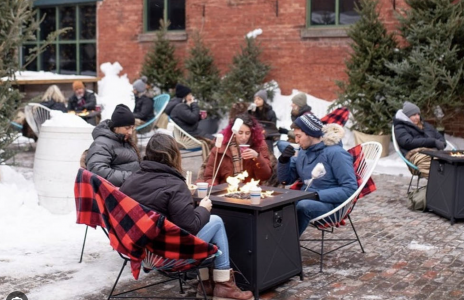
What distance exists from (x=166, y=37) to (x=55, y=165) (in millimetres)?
10040

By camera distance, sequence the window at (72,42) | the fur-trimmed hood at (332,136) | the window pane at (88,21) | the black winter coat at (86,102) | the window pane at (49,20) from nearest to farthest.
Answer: the fur-trimmed hood at (332,136) < the black winter coat at (86,102) < the window pane at (88,21) < the window at (72,42) < the window pane at (49,20)

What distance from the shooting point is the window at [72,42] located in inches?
750

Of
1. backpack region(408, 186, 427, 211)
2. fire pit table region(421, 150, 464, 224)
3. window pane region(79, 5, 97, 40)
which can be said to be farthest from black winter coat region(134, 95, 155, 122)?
window pane region(79, 5, 97, 40)

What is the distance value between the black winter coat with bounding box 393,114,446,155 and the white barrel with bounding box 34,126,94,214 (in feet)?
13.1

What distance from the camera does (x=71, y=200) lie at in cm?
752

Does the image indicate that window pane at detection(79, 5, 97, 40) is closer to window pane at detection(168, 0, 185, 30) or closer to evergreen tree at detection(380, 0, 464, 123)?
window pane at detection(168, 0, 185, 30)

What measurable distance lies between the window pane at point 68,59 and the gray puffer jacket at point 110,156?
1382cm

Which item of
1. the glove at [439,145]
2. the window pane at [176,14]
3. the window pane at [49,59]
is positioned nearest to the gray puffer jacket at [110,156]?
the glove at [439,145]

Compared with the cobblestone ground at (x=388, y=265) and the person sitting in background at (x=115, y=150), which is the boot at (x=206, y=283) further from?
the person sitting in background at (x=115, y=150)

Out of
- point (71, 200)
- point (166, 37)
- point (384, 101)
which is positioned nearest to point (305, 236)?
point (71, 200)

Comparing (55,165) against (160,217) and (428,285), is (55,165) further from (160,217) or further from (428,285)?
(428,285)

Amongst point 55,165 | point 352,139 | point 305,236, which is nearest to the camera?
point 305,236

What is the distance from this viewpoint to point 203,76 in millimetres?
15727

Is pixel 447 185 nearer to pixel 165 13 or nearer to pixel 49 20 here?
pixel 165 13
